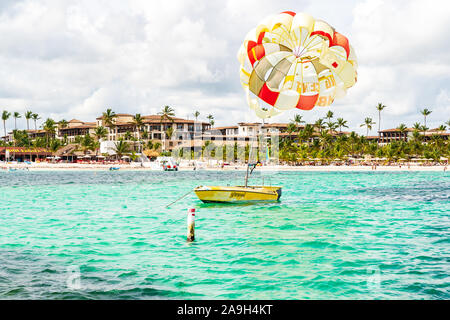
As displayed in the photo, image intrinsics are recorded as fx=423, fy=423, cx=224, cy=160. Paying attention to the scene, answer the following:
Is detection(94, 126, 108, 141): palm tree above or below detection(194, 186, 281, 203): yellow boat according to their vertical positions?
above

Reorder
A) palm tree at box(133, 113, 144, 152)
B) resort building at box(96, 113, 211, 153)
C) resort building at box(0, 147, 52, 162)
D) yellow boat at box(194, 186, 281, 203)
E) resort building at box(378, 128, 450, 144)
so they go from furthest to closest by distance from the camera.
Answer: resort building at box(378, 128, 450, 144), resort building at box(96, 113, 211, 153), palm tree at box(133, 113, 144, 152), resort building at box(0, 147, 52, 162), yellow boat at box(194, 186, 281, 203)

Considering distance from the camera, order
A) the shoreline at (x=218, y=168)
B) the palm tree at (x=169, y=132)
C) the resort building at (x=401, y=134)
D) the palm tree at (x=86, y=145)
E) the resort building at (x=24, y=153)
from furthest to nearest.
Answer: the resort building at (x=401, y=134) → the palm tree at (x=169, y=132) → the palm tree at (x=86, y=145) → the resort building at (x=24, y=153) → the shoreline at (x=218, y=168)

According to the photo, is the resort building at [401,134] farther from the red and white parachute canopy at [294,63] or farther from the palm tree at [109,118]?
the red and white parachute canopy at [294,63]

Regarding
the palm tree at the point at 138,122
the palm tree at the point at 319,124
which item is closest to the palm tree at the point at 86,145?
the palm tree at the point at 138,122

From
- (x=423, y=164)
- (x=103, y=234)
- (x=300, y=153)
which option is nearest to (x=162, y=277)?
(x=103, y=234)

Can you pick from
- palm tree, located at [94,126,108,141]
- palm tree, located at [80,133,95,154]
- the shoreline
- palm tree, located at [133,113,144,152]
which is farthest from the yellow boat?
palm tree, located at [94,126,108,141]

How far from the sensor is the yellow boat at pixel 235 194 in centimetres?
2639

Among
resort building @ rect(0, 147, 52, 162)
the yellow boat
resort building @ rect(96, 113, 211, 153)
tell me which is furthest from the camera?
resort building @ rect(96, 113, 211, 153)

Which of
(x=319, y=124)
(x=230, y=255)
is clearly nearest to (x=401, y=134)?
(x=319, y=124)

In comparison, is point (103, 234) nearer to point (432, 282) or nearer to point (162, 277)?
point (162, 277)

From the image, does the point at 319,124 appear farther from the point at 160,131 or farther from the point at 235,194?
the point at 235,194

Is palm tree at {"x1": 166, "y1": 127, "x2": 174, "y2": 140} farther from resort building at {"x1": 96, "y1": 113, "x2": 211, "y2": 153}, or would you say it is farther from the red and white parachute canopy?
the red and white parachute canopy

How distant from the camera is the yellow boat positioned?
86.6ft

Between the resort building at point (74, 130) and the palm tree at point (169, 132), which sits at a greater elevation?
the resort building at point (74, 130)
